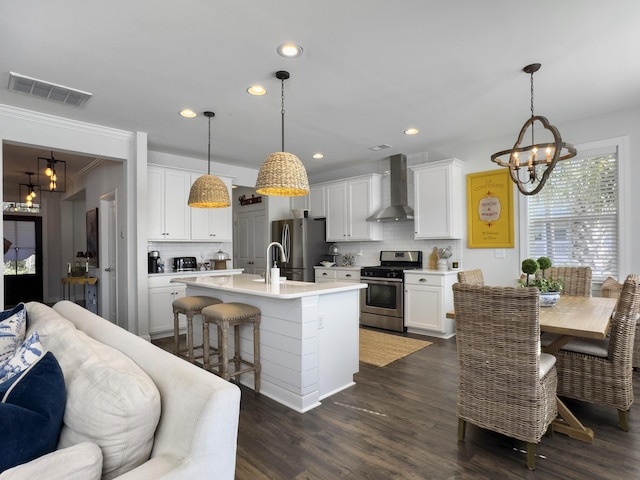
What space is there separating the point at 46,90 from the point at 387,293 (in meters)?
4.48

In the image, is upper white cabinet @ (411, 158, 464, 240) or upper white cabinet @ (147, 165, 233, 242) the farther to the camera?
upper white cabinet @ (147, 165, 233, 242)

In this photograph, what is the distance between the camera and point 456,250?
5.20 metres

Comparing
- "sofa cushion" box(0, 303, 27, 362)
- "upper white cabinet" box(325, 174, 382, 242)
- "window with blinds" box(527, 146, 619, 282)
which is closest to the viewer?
"sofa cushion" box(0, 303, 27, 362)

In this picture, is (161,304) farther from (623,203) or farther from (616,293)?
(623,203)

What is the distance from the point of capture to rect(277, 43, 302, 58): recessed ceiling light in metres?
2.59

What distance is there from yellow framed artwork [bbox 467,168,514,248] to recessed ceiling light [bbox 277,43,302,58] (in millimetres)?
3279

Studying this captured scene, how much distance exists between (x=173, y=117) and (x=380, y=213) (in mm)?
3207

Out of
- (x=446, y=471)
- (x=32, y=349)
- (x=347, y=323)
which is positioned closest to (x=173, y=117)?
(x=347, y=323)

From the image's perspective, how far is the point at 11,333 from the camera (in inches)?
74.4

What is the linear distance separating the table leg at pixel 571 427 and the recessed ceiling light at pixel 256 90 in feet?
10.6

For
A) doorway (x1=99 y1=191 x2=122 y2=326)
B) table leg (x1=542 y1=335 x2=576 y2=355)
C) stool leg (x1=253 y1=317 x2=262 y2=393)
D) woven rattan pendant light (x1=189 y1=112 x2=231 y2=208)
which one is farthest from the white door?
table leg (x1=542 y1=335 x2=576 y2=355)

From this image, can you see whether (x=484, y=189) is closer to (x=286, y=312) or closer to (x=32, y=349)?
(x=286, y=312)

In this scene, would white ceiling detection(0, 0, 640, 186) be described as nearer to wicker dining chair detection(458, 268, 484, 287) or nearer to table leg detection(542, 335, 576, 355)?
wicker dining chair detection(458, 268, 484, 287)

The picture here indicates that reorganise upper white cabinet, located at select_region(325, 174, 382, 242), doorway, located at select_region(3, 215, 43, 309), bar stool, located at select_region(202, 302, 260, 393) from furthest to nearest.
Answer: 1. doorway, located at select_region(3, 215, 43, 309)
2. upper white cabinet, located at select_region(325, 174, 382, 242)
3. bar stool, located at select_region(202, 302, 260, 393)
